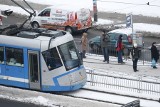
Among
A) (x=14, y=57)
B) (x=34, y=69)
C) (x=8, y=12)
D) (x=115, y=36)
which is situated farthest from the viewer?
(x=8, y=12)

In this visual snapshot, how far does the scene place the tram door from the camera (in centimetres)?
2277

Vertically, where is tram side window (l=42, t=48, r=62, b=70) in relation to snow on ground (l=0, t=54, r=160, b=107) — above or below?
above

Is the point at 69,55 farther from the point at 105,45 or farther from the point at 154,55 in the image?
the point at 154,55

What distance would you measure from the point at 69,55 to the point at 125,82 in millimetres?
2890

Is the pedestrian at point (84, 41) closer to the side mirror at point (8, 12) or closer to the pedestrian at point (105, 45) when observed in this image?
the pedestrian at point (105, 45)

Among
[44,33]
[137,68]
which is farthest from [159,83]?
[44,33]

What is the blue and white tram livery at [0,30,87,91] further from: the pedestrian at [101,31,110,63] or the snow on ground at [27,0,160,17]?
the snow on ground at [27,0,160,17]

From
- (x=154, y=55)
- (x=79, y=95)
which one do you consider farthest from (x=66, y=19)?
(x=79, y=95)

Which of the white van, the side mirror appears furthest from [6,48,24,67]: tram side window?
the side mirror

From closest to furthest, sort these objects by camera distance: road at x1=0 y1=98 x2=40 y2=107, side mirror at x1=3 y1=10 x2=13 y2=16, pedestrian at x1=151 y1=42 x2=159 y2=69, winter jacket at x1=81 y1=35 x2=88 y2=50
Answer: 1. road at x1=0 y1=98 x2=40 y2=107
2. pedestrian at x1=151 y1=42 x2=159 y2=69
3. winter jacket at x1=81 y1=35 x2=88 y2=50
4. side mirror at x1=3 y1=10 x2=13 y2=16

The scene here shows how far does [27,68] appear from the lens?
2305 cm

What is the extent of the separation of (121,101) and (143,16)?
18.4m

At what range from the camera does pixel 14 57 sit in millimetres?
23438

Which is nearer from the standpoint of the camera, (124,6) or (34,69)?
(34,69)
